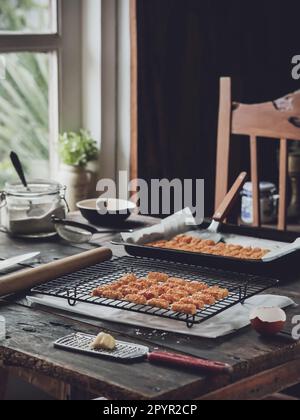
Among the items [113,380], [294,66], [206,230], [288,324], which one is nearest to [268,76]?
[294,66]

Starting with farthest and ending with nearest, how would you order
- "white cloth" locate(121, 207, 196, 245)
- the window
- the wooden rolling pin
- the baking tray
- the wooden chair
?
the window → the wooden chair → "white cloth" locate(121, 207, 196, 245) → the baking tray → the wooden rolling pin

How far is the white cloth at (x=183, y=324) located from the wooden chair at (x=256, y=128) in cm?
85

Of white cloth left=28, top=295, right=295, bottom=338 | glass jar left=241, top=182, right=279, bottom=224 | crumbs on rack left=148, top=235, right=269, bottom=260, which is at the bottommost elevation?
glass jar left=241, top=182, right=279, bottom=224

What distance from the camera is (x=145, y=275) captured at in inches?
76.9

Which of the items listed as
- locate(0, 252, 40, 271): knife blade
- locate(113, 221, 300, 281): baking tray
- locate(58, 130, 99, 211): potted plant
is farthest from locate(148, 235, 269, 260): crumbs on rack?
locate(58, 130, 99, 211): potted plant

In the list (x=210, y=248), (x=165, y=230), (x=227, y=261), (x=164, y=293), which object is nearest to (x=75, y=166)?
(x=165, y=230)

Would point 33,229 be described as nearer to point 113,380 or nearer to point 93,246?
point 93,246

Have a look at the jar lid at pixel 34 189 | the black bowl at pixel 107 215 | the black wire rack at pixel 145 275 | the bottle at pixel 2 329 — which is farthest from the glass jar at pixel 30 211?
the bottle at pixel 2 329

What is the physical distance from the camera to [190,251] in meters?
2.07

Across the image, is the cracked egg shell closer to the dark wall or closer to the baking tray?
the baking tray

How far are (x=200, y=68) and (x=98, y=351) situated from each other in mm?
1979

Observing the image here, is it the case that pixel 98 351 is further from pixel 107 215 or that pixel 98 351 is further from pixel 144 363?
pixel 107 215

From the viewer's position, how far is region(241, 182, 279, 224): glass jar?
10.4 ft

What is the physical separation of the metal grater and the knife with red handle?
0.10 ft
